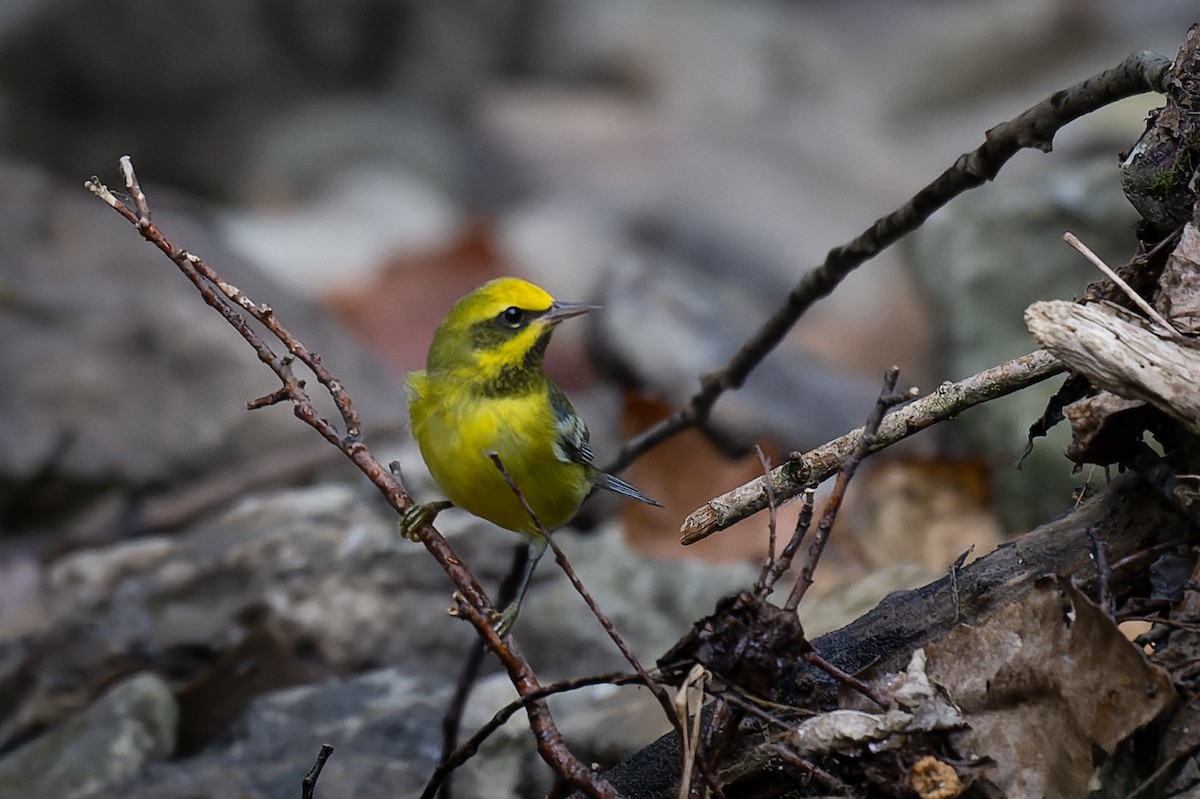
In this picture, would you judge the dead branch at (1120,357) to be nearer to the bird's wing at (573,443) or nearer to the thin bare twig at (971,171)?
the thin bare twig at (971,171)

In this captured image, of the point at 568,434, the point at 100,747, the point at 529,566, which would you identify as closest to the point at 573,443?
the point at 568,434

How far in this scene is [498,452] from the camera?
2.80 meters

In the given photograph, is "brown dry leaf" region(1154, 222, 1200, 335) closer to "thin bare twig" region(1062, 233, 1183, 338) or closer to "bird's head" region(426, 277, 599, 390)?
"thin bare twig" region(1062, 233, 1183, 338)

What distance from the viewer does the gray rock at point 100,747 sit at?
3.31 meters

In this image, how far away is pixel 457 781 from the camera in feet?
10.6

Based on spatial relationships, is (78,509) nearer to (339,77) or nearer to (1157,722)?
(1157,722)

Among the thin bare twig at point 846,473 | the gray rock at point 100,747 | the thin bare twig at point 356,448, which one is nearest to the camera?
the thin bare twig at point 846,473

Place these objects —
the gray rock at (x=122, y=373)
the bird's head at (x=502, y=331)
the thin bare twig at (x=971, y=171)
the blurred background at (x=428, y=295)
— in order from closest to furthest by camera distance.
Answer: the thin bare twig at (x=971, y=171) → the bird's head at (x=502, y=331) → the blurred background at (x=428, y=295) → the gray rock at (x=122, y=373)

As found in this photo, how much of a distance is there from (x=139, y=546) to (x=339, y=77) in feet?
19.7

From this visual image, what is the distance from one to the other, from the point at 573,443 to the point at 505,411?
20 cm

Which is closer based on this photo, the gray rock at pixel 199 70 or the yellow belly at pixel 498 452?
the yellow belly at pixel 498 452

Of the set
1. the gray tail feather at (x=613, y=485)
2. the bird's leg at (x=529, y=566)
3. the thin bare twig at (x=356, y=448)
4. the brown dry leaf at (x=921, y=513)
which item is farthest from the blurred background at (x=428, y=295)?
the thin bare twig at (x=356, y=448)

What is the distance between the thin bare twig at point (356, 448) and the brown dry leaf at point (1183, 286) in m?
1.17

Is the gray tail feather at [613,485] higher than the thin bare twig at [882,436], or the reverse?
the gray tail feather at [613,485]
